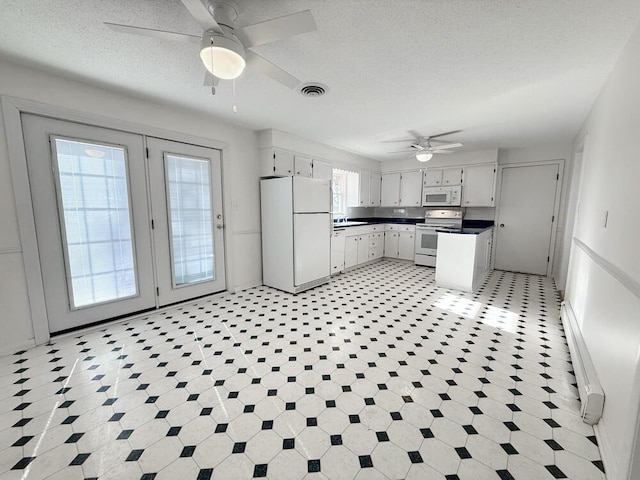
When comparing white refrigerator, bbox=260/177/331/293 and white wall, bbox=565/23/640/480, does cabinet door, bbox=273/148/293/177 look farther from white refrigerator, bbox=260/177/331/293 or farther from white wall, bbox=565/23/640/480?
white wall, bbox=565/23/640/480

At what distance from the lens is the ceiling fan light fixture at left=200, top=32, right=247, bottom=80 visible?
4.50 feet

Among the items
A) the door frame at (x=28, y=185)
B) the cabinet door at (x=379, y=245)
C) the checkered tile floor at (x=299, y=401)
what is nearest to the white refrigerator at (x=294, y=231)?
the checkered tile floor at (x=299, y=401)

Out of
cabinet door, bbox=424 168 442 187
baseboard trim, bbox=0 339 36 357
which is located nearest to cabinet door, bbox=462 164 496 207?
cabinet door, bbox=424 168 442 187

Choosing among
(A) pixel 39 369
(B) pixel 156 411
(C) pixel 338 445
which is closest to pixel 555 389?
(C) pixel 338 445

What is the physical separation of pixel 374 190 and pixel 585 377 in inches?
210

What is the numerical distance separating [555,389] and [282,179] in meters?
3.66

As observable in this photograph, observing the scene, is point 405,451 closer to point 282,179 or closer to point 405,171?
point 282,179

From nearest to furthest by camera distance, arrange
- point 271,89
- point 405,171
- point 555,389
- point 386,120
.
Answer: point 555,389
point 271,89
point 386,120
point 405,171

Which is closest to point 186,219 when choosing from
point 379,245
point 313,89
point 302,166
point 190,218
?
point 190,218

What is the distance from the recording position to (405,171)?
637 cm

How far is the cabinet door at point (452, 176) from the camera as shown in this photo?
5602 millimetres

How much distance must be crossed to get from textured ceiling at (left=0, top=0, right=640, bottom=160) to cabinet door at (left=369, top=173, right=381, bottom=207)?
317 centimetres

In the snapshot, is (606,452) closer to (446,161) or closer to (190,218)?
(190,218)

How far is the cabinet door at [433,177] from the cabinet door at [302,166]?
297 cm
